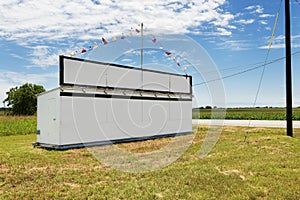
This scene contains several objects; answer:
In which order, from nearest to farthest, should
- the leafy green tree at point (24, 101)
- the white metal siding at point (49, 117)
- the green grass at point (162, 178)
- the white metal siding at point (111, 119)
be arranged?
the green grass at point (162, 178)
the white metal siding at point (49, 117)
the white metal siding at point (111, 119)
the leafy green tree at point (24, 101)

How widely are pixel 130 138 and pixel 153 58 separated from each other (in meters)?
4.49

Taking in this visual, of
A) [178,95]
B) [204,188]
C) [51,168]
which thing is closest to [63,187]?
[51,168]

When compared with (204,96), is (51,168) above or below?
below

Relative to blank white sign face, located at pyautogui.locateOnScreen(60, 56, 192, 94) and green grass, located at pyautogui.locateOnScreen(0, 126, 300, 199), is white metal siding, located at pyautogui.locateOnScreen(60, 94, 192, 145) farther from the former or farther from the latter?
green grass, located at pyautogui.locateOnScreen(0, 126, 300, 199)

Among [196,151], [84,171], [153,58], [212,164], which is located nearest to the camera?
[84,171]

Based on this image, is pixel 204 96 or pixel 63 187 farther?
pixel 204 96

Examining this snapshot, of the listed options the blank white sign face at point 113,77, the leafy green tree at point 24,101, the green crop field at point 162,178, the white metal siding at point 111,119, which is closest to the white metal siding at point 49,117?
the white metal siding at point 111,119

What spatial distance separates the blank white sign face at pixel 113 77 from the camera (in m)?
11.5

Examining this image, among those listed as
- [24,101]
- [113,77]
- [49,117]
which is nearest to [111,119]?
[113,77]

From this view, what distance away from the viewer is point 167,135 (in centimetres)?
1612

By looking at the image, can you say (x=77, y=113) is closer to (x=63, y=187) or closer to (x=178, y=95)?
(x=63, y=187)

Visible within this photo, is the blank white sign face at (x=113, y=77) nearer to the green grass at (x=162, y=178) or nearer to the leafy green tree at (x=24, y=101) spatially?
the green grass at (x=162, y=178)

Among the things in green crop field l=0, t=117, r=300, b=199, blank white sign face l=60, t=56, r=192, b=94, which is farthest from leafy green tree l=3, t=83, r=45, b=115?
green crop field l=0, t=117, r=300, b=199

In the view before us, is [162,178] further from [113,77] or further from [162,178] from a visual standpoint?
[113,77]
